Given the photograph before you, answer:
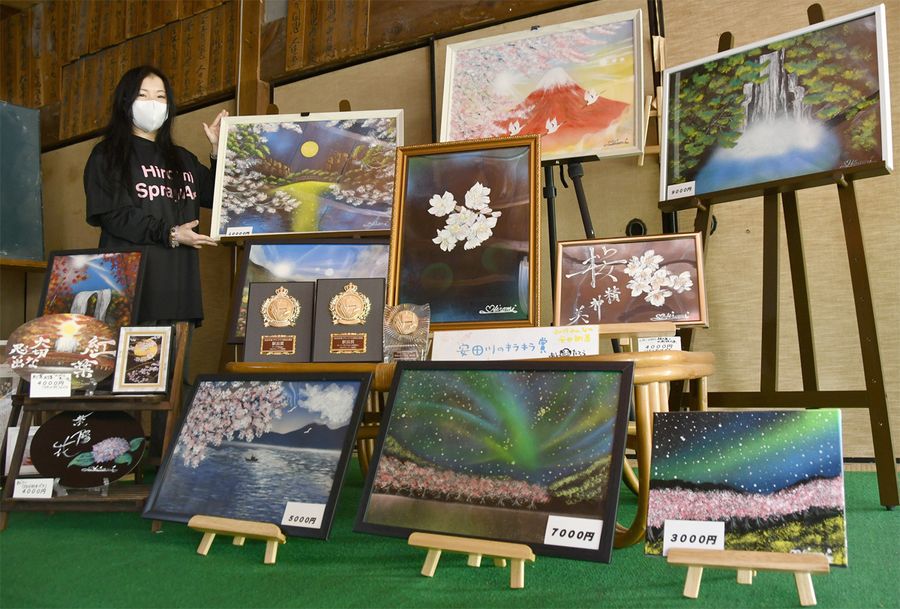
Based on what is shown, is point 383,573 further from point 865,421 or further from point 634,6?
point 634,6

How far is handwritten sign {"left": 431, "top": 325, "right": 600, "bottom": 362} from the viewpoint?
170cm

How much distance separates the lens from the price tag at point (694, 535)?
143 cm

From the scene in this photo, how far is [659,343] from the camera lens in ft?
6.80

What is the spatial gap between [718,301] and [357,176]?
143 cm

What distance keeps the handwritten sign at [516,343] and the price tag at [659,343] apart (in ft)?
1.20

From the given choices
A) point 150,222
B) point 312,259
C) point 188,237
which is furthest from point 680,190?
point 150,222

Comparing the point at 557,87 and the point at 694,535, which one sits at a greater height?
the point at 557,87

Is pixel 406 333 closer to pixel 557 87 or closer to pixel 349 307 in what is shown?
pixel 349 307

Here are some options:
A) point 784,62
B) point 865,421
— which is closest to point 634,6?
point 784,62

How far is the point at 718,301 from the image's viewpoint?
9.36ft

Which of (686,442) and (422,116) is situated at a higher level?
(422,116)

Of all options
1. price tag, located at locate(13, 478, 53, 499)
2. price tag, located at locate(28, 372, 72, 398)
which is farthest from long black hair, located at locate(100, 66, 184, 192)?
price tag, located at locate(13, 478, 53, 499)

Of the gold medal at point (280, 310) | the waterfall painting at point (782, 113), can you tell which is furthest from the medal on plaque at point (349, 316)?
the waterfall painting at point (782, 113)

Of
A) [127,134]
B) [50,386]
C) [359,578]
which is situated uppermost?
[127,134]
